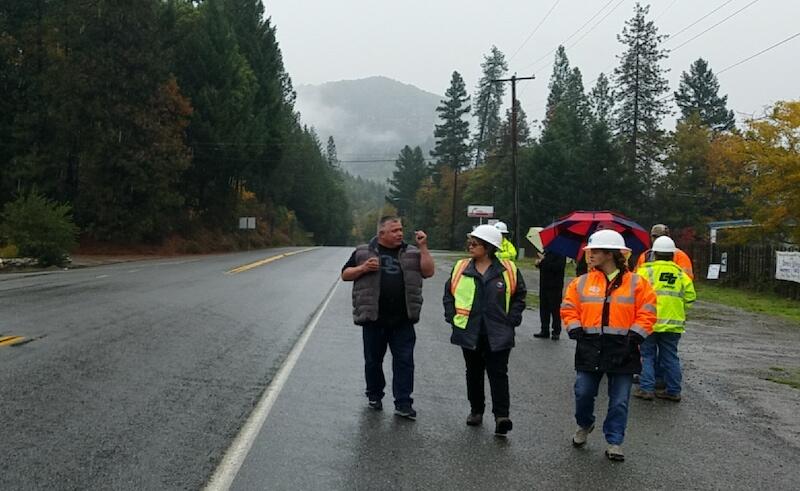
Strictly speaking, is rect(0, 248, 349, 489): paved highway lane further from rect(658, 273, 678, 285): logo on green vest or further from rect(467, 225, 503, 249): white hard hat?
rect(658, 273, 678, 285): logo on green vest

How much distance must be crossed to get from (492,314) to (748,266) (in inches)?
836

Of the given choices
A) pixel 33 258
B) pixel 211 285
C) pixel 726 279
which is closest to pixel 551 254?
pixel 211 285

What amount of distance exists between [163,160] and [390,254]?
135 ft

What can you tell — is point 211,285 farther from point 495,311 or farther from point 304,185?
point 304,185

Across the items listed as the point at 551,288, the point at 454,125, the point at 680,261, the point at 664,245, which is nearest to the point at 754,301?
the point at 551,288

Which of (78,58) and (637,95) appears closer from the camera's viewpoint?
(78,58)

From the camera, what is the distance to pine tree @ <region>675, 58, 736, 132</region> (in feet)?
258

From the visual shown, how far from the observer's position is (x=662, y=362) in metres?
8.00

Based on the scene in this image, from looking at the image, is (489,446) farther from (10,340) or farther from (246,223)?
(246,223)

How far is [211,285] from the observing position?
65.6ft

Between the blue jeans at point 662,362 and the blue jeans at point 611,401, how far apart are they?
2273mm

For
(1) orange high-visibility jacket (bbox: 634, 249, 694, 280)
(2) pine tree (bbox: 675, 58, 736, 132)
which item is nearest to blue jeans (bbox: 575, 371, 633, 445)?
(1) orange high-visibility jacket (bbox: 634, 249, 694, 280)

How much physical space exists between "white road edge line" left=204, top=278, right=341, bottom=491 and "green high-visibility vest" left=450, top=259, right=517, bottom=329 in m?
1.86

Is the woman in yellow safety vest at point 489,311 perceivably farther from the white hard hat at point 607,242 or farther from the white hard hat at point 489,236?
the white hard hat at point 607,242
